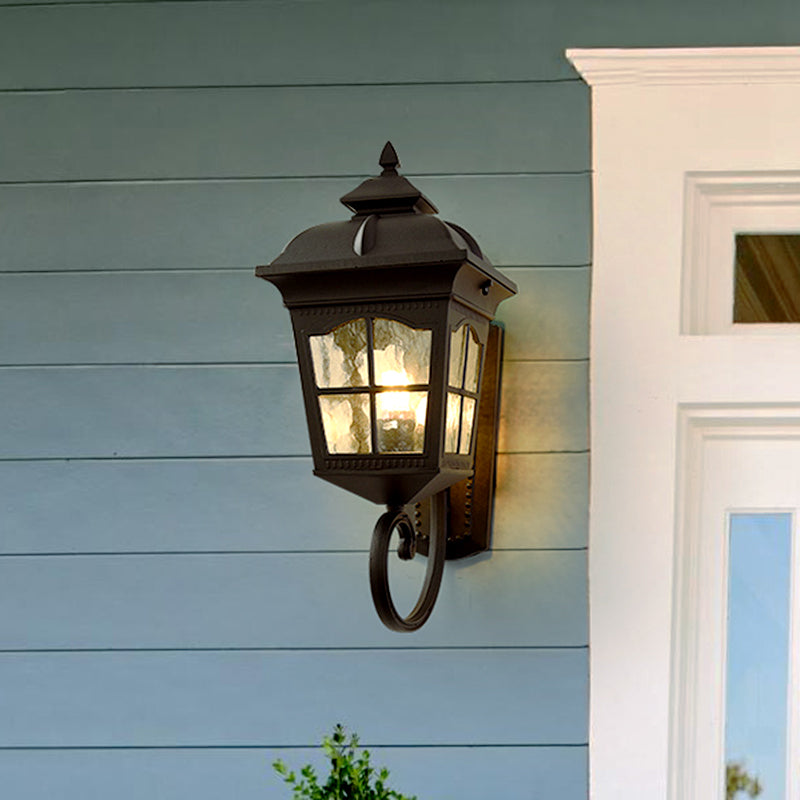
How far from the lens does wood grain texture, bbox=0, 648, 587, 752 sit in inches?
67.6

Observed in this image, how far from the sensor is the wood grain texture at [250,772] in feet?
5.61

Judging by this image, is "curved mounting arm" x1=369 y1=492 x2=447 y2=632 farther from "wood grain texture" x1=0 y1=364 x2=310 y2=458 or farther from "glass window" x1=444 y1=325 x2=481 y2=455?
"wood grain texture" x1=0 y1=364 x2=310 y2=458

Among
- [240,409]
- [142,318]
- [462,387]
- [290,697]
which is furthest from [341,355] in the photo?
[290,697]

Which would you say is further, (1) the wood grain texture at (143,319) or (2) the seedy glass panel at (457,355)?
(1) the wood grain texture at (143,319)

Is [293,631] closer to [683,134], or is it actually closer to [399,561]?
[399,561]

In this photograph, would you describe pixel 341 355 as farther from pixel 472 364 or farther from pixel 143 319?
pixel 143 319

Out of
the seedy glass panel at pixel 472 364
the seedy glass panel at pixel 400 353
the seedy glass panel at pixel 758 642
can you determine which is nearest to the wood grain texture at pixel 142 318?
the seedy glass panel at pixel 472 364

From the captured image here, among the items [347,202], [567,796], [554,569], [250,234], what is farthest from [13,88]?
[567,796]

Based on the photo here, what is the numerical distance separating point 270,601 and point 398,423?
0.48 m

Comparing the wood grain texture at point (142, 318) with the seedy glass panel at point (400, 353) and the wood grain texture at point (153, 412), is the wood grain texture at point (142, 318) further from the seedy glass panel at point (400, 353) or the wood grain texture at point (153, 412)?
the seedy glass panel at point (400, 353)

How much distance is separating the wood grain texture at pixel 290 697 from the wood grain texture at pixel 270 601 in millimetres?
25

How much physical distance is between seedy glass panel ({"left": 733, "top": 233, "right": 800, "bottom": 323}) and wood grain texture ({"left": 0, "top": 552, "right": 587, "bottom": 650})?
0.48 metres

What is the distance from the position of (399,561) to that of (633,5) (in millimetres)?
926

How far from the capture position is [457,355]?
145 centimetres
